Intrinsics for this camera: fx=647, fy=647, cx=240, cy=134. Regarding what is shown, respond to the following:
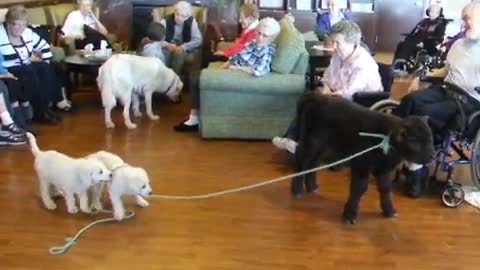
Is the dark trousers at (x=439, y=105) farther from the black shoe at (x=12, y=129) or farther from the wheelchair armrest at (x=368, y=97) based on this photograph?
the black shoe at (x=12, y=129)

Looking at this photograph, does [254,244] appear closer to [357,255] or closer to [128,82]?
[357,255]

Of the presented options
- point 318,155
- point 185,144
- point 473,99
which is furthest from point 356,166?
point 185,144

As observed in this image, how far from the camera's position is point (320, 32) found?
6.73 meters

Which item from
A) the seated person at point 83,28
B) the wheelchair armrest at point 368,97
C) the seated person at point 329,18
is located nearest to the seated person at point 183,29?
the seated person at point 83,28

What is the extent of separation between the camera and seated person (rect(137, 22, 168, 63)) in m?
6.01

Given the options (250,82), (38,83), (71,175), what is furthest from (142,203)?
(38,83)

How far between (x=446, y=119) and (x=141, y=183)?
1.76 m

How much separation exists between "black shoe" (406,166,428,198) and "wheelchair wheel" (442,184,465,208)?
6.5 inches

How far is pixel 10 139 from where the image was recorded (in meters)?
4.71

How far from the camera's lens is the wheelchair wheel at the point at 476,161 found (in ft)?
11.9

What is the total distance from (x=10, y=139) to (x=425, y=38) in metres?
5.04

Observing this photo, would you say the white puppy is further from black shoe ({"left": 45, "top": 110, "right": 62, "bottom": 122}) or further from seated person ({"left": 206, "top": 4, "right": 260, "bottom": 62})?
seated person ({"left": 206, "top": 4, "right": 260, "bottom": 62})

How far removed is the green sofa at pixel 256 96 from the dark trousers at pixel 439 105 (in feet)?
3.62

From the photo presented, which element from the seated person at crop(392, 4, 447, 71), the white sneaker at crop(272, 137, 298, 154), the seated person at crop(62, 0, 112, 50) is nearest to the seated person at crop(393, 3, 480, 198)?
the white sneaker at crop(272, 137, 298, 154)
